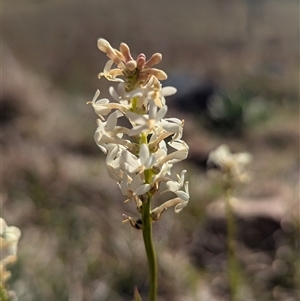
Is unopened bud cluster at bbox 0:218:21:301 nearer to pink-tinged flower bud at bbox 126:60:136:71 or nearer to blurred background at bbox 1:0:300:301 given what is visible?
pink-tinged flower bud at bbox 126:60:136:71

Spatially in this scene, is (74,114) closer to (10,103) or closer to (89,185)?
(10,103)

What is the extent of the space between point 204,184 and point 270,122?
8.83ft

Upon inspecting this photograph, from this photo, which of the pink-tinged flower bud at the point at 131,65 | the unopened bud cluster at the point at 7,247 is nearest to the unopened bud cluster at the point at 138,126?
the pink-tinged flower bud at the point at 131,65

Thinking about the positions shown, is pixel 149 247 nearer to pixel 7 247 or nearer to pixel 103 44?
pixel 103 44

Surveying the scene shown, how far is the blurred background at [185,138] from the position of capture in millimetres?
A: 2070

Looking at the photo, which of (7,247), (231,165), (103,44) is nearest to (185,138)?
(231,165)

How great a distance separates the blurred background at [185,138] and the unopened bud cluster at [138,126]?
112 centimetres

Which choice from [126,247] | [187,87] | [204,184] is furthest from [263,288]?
[187,87]

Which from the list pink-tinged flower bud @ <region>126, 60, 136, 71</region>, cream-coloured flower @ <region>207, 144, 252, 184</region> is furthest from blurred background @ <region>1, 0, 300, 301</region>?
pink-tinged flower bud @ <region>126, 60, 136, 71</region>

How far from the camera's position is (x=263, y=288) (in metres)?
2.04

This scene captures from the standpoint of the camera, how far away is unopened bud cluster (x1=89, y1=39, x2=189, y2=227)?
0.51m

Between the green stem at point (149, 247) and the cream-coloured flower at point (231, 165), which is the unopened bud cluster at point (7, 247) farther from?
the cream-coloured flower at point (231, 165)

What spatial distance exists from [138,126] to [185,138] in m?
4.57

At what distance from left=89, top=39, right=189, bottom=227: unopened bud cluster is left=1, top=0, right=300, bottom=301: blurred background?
3.68 feet
